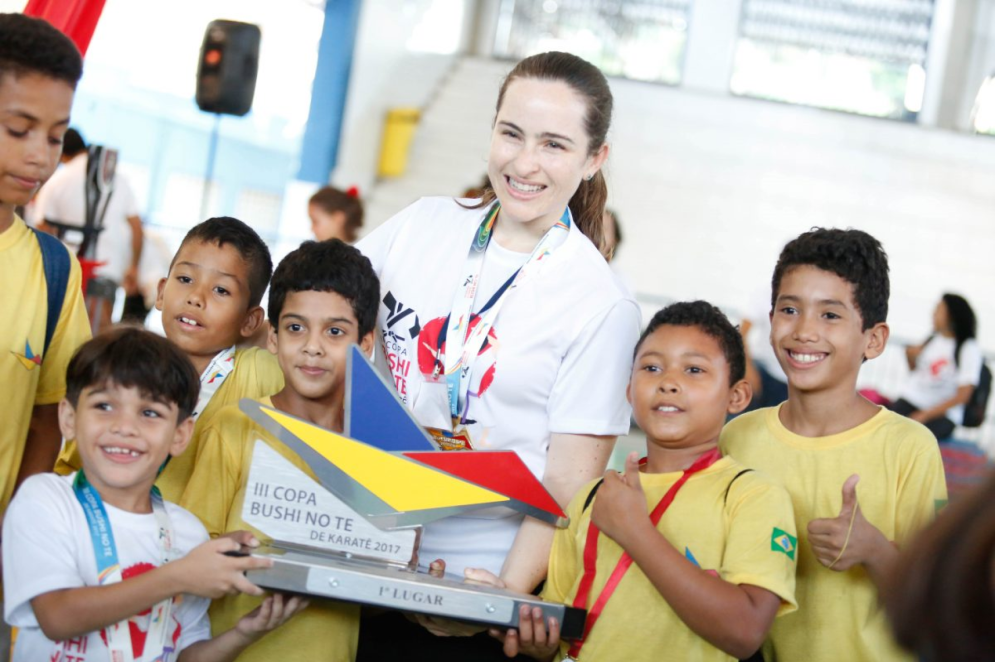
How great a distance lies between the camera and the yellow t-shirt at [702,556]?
201cm

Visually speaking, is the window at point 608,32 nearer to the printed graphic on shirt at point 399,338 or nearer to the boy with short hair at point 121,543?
the printed graphic on shirt at point 399,338

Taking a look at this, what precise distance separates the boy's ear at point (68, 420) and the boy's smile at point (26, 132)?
1.34 ft

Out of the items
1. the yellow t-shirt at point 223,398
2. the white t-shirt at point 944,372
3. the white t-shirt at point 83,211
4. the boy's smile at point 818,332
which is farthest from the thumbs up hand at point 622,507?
the white t-shirt at point 944,372

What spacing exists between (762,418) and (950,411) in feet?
21.3

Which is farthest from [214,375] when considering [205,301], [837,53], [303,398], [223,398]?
[837,53]

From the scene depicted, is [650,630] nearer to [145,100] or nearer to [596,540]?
[596,540]

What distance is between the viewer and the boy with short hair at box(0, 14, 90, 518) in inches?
82.7

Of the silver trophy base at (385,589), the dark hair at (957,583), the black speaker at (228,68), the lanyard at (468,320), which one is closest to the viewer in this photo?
the dark hair at (957,583)

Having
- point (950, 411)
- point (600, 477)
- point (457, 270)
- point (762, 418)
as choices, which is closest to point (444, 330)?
point (457, 270)

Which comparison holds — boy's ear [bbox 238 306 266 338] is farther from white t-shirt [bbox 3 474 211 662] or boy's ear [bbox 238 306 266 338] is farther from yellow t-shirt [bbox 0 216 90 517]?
white t-shirt [bbox 3 474 211 662]

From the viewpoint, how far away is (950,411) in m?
8.31

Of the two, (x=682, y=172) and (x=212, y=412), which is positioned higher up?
(x=682, y=172)

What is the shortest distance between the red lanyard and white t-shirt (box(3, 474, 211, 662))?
2.47 feet

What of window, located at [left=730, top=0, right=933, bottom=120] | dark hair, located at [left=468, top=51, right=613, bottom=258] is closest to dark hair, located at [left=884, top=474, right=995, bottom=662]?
dark hair, located at [left=468, top=51, right=613, bottom=258]
